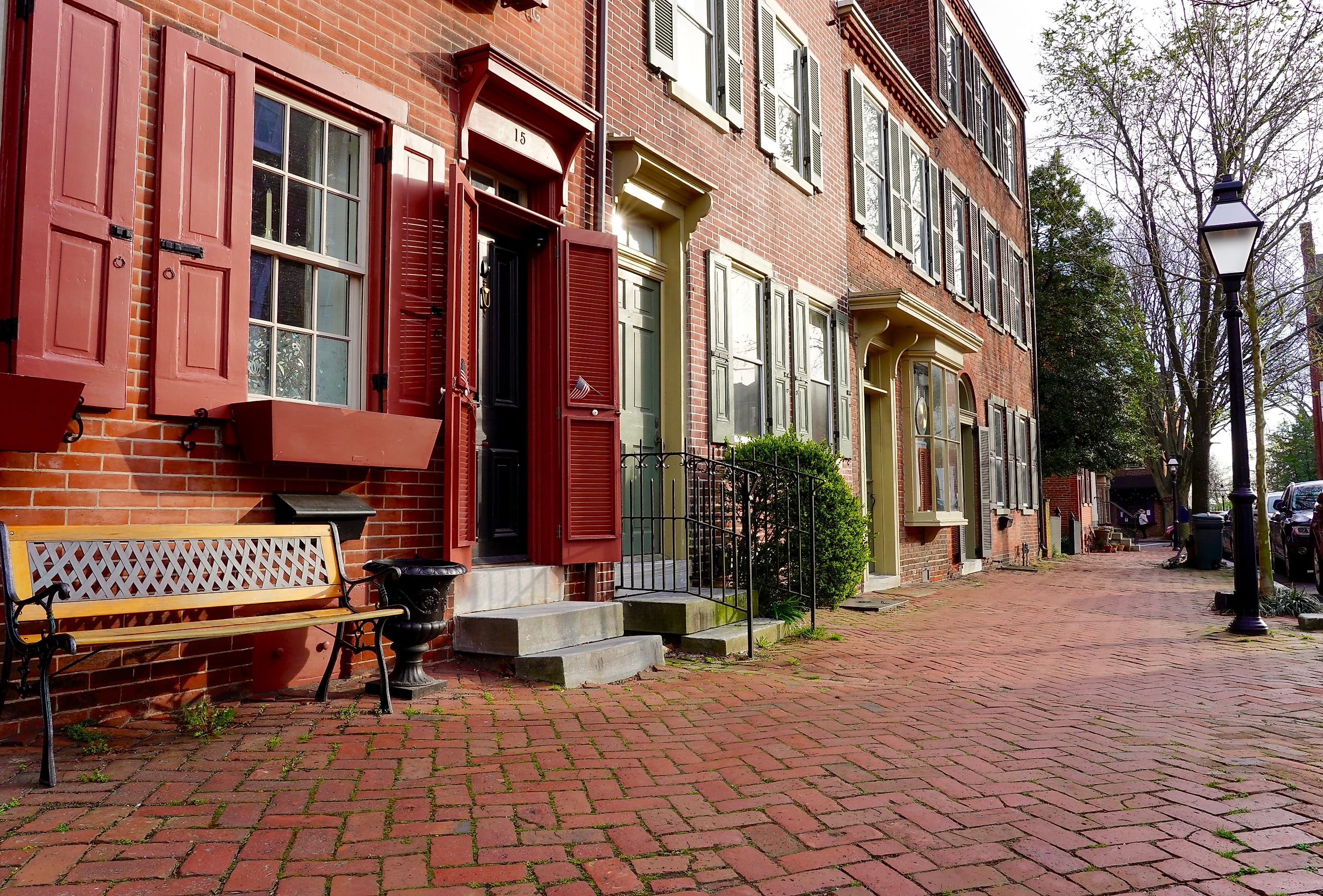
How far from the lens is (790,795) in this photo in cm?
346

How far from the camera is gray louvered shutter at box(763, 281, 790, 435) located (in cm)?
959

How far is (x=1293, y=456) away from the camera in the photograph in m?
60.3

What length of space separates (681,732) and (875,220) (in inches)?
397

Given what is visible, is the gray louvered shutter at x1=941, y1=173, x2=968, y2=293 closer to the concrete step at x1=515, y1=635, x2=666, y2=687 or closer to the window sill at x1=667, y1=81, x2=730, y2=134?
the window sill at x1=667, y1=81, x2=730, y2=134

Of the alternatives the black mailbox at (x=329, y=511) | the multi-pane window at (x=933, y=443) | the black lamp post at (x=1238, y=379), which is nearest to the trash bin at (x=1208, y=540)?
the multi-pane window at (x=933, y=443)

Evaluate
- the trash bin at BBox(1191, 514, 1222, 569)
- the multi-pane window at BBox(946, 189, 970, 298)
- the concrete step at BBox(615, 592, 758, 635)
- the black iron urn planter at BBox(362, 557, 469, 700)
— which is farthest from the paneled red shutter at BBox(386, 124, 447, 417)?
the trash bin at BBox(1191, 514, 1222, 569)

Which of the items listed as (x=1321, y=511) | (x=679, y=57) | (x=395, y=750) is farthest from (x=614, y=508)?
(x=1321, y=511)

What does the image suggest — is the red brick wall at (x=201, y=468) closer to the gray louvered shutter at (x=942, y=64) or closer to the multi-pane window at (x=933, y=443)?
the multi-pane window at (x=933, y=443)

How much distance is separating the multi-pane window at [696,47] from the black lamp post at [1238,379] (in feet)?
16.1

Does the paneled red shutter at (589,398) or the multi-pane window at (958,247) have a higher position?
the multi-pane window at (958,247)

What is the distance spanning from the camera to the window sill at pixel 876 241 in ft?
40.6

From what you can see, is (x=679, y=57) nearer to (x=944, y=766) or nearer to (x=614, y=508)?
(x=614, y=508)

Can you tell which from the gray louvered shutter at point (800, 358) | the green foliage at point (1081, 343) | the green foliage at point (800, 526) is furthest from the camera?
the green foliage at point (1081, 343)

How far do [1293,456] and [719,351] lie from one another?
6587 centimetres
